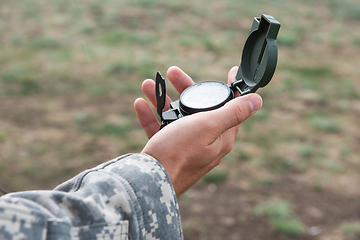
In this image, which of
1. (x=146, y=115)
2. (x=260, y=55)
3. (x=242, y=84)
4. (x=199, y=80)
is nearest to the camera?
(x=260, y=55)

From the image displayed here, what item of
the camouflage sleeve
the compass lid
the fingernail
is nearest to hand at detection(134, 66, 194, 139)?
the compass lid

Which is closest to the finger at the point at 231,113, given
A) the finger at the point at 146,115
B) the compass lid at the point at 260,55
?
the compass lid at the point at 260,55

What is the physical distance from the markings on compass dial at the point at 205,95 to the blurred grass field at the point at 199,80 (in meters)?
1.47

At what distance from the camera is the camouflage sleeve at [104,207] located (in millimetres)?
767

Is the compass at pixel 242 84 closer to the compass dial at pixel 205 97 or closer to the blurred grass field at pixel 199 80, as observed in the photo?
the compass dial at pixel 205 97

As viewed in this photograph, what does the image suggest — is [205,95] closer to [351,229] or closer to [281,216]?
[281,216]

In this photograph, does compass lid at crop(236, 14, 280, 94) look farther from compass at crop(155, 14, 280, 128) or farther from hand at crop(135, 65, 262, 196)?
hand at crop(135, 65, 262, 196)

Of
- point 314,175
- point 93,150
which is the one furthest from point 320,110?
point 93,150

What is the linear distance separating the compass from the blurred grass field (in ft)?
4.84

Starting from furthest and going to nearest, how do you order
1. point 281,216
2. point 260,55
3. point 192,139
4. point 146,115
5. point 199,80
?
point 199,80, point 281,216, point 146,115, point 260,55, point 192,139

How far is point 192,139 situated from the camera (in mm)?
1383

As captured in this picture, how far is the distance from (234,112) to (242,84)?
0.39 meters

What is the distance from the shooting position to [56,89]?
471cm

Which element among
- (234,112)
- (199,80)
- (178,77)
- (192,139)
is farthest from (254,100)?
(199,80)
